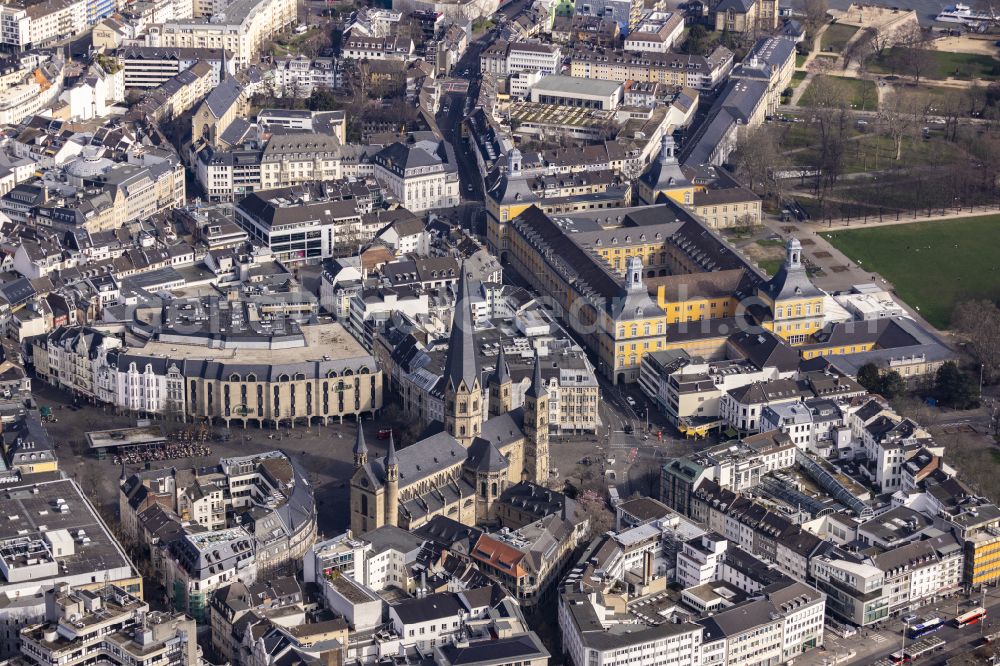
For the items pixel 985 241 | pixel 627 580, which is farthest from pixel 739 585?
pixel 985 241

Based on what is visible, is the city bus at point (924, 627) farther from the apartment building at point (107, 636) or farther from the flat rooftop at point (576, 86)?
the flat rooftop at point (576, 86)

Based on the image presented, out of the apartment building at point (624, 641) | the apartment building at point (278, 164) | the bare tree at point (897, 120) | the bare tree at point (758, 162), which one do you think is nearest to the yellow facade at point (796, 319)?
the bare tree at point (758, 162)

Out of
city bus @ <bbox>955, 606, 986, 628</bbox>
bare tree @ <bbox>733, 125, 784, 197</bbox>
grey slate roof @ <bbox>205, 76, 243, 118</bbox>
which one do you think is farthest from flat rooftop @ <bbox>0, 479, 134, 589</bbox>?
bare tree @ <bbox>733, 125, 784, 197</bbox>

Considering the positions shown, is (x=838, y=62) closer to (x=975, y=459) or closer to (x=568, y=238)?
(x=568, y=238)

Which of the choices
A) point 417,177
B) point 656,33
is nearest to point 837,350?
point 417,177

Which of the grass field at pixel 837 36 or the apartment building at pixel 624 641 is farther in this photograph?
the grass field at pixel 837 36

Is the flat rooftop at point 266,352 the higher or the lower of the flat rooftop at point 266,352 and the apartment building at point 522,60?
the lower

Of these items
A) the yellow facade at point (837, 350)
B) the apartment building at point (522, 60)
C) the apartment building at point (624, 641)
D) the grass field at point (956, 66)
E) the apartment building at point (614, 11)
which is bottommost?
the apartment building at point (624, 641)

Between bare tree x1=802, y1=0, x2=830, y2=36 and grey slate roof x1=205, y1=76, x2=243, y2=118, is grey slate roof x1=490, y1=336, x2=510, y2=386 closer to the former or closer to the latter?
grey slate roof x1=205, y1=76, x2=243, y2=118
